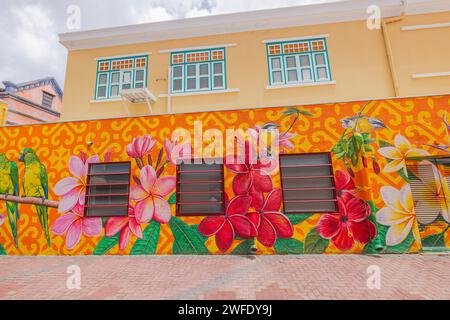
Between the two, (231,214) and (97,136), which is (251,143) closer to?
(231,214)

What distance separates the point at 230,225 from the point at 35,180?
5999 millimetres

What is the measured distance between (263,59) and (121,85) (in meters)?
5.99

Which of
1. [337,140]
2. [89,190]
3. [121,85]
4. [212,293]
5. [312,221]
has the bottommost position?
[212,293]

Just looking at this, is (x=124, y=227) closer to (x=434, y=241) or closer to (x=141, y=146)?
(x=141, y=146)

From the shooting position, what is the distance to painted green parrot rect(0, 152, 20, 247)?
22.1ft

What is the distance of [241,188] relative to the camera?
6.34 metres

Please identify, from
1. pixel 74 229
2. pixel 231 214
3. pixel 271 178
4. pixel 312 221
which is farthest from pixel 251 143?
pixel 74 229

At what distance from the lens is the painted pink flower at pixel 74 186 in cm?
667

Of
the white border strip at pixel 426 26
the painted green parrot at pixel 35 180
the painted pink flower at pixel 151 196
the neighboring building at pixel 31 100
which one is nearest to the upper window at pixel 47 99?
the neighboring building at pixel 31 100

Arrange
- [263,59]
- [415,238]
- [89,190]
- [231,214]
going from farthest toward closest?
[263,59] → [89,190] → [231,214] → [415,238]

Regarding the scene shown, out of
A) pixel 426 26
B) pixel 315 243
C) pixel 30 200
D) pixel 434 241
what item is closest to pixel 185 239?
pixel 315 243

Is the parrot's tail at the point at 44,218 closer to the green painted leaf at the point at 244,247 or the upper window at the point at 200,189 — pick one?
the upper window at the point at 200,189

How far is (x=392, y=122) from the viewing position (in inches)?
246

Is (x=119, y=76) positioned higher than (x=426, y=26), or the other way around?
(x=426, y=26)
